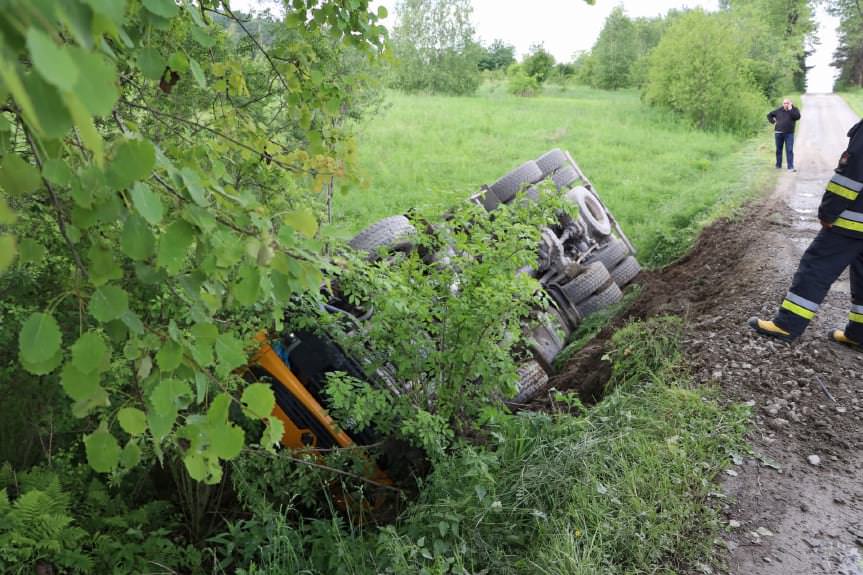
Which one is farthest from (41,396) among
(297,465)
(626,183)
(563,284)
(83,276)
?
(626,183)

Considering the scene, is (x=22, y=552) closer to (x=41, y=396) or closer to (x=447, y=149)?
(x=41, y=396)

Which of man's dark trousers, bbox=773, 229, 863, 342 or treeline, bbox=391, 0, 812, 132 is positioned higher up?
treeline, bbox=391, 0, 812, 132

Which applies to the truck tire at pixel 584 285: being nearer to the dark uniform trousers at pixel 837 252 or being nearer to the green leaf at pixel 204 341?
the dark uniform trousers at pixel 837 252

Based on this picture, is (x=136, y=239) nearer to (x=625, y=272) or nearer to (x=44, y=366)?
(x=44, y=366)

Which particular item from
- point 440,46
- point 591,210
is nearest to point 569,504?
point 591,210

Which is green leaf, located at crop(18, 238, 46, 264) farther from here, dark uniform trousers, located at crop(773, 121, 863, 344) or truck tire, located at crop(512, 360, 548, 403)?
truck tire, located at crop(512, 360, 548, 403)

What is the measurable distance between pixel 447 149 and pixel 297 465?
45.5 ft

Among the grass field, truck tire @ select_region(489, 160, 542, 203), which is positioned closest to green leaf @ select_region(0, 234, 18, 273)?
the grass field

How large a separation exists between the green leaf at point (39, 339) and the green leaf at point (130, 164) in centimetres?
25

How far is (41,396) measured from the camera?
11.9 feet

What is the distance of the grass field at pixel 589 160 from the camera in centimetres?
973

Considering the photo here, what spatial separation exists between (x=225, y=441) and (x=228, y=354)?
0.54 feet

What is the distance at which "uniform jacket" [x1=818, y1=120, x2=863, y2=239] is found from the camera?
3785 millimetres

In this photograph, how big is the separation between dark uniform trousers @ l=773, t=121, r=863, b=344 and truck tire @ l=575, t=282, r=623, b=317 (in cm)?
273
